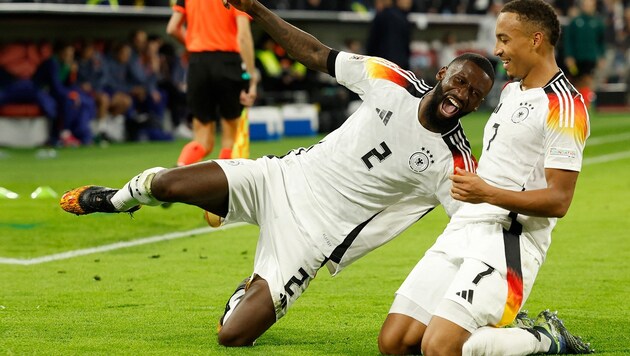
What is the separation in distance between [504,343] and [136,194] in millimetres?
2027

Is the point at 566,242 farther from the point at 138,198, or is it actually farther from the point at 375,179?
the point at 138,198

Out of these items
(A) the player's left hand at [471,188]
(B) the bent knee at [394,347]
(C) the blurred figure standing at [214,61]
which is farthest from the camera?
(C) the blurred figure standing at [214,61]

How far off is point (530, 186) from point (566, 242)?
431cm

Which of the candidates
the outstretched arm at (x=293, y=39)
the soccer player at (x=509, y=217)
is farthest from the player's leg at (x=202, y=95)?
the soccer player at (x=509, y=217)

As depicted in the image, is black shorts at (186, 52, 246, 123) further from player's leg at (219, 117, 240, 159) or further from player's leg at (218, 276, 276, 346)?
player's leg at (218, 276, 276, 346)

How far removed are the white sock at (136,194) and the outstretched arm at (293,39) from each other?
1028mm

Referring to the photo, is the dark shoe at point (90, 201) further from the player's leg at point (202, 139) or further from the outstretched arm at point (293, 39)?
the player's leg at point (202, 139)

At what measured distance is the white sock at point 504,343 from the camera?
5234 millimetres

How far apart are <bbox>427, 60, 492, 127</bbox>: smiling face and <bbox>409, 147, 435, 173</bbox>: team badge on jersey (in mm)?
199

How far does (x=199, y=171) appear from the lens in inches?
238

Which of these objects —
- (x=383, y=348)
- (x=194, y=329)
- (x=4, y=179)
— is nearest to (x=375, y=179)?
(x=383, y=348)

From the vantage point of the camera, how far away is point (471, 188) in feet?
16.8

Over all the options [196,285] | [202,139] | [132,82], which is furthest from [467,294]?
[132,82]

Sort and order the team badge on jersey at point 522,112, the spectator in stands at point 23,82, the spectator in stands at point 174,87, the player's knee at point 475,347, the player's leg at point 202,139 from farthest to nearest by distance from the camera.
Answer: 1. the spectator in stands at point 174,87
2. the spectator in stands at point 23,82
3. the player's leg at point 202,139
4. the team badge on jersey at point 522,112
5. the player's knee at point 475,347
